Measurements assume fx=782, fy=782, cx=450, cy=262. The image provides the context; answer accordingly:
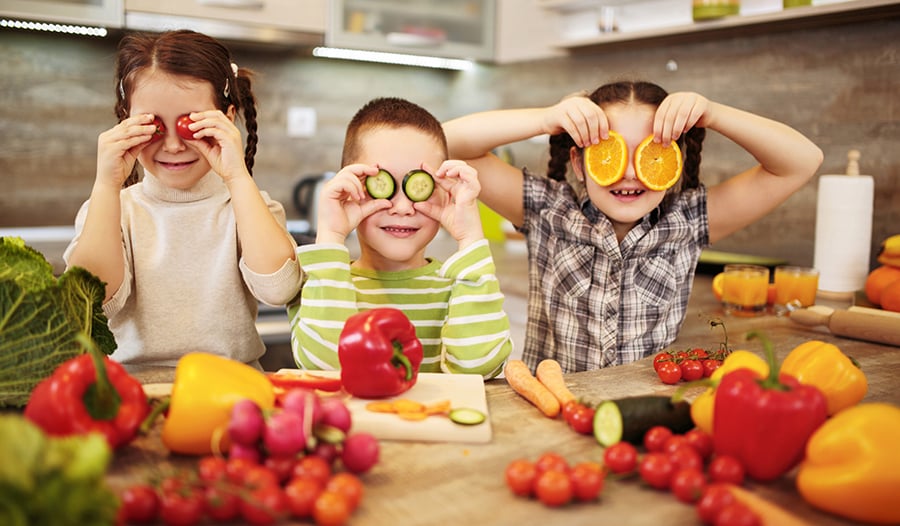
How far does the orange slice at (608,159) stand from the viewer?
1.73 m

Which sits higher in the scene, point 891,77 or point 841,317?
point 891,77

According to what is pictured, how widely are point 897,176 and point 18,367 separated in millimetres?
2538

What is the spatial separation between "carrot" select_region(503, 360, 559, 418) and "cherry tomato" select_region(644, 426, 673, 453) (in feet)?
0.58

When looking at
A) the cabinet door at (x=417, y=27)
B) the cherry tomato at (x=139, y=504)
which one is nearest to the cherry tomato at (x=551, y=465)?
the cherry tomato at (x=139, y=504)

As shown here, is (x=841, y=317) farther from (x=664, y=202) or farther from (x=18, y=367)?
(x=18, y=367)

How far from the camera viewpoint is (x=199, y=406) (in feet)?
3.29

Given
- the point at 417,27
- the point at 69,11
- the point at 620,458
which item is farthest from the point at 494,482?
the point at 417,27

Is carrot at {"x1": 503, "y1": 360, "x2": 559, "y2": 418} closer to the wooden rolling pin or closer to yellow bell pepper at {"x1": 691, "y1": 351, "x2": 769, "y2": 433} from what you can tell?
yellow bell pepper at {"x1": 691, "y1": 351, "x2": 769, "y2": 433}

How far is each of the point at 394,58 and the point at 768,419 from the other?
11.1 feet

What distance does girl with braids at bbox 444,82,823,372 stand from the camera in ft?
6.13

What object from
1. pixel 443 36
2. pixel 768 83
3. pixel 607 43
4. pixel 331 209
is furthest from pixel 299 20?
pixel 331 209

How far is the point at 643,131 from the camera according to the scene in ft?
5.85

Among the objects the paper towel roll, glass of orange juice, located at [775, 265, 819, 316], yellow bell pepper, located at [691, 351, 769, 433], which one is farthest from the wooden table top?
the paper towel roll

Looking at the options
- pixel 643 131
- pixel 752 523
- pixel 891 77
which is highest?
pixel 891 77
